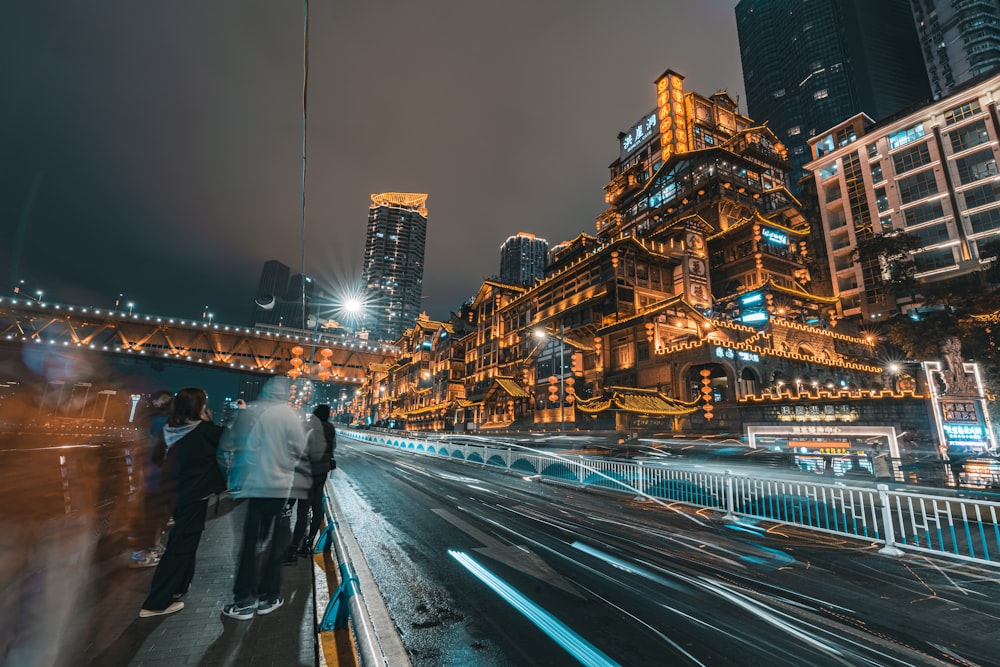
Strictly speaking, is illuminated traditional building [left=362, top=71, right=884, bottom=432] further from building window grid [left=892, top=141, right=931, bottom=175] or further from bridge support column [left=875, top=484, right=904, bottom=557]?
bridge support column [left=875, top=484, right=904, bottom=557]

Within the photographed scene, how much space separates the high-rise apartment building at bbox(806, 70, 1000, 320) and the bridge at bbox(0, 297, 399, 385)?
64874 millimetres

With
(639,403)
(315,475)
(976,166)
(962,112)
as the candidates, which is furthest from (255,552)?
(962,112)

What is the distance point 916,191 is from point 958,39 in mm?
59532

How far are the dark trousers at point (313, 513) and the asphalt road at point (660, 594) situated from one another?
921mm

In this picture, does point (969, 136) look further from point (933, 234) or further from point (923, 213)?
point (933, 234)

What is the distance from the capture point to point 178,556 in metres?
4.14


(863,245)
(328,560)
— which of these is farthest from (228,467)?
(863,245)

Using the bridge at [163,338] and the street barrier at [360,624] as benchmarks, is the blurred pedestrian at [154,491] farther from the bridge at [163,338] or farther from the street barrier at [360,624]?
the bridge at [163,338]

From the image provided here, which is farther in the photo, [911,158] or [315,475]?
[911,158]

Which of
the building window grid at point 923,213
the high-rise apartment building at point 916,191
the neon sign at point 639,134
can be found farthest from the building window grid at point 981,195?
the neon sign at point 639,134

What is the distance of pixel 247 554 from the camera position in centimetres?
416

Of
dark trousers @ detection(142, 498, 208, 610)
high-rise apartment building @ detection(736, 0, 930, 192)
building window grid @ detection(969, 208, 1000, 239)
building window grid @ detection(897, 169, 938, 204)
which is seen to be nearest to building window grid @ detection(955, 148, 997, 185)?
building window grid @ detection(897, 169, 938, 204)

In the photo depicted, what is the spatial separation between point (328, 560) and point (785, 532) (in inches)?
365

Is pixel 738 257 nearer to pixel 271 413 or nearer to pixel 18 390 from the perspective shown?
pixel 271 413
